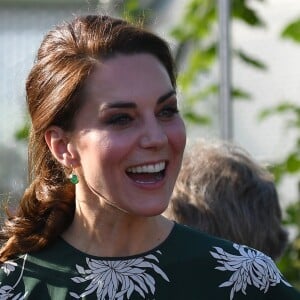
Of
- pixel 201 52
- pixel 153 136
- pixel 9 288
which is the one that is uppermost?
pixel 153 136

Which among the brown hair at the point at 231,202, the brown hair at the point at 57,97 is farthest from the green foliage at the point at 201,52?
the brown hair at the point at 57,97

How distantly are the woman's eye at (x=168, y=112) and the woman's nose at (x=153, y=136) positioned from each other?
0.04m

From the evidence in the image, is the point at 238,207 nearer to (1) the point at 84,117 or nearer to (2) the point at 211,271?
(2) the point at 211,271

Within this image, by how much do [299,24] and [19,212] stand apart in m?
2.81

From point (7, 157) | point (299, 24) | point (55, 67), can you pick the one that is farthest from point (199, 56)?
point (55, 67)

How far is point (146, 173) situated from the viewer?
9.30 ft

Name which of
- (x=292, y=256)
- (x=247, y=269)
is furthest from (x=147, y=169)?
(x=292, y=256)

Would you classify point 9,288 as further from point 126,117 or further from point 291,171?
point 291,171

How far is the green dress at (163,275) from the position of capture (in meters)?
2.91

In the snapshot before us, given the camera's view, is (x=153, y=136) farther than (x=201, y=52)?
No

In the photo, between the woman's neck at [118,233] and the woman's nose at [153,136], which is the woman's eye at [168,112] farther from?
the woman's neck at [118,233]

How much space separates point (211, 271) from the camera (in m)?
2.95

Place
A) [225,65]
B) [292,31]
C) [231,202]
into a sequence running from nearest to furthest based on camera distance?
[231,202] < [225,65] < [292,31]

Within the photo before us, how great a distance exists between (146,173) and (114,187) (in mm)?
85
